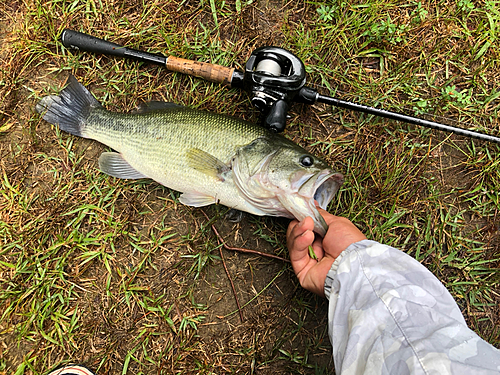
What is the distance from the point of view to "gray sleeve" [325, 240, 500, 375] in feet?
5.21

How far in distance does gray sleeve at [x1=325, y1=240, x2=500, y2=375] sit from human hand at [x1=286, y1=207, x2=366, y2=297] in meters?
0.18

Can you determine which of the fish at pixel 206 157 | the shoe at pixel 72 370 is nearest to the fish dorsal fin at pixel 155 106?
the fish at pixel 206 157

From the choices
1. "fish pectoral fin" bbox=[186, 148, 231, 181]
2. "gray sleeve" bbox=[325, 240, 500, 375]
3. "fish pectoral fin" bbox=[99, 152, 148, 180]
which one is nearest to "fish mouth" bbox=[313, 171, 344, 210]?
"gray sleeve" bbox=[325, 240, 500, 375]

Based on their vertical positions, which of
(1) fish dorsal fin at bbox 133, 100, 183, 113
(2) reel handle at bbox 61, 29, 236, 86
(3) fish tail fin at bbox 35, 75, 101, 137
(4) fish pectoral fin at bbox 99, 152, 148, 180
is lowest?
(4) fish pectoral fin at bbox 99, 152, 148, 180

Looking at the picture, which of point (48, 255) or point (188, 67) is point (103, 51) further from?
point (48, 255)

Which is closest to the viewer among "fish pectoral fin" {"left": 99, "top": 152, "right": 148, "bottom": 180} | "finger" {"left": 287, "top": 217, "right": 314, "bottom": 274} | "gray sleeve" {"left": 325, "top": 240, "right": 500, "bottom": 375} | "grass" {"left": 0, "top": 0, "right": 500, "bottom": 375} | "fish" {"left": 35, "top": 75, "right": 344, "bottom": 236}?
"gray sleeve" {"left": 325, "top": 240, "right": 500, "bottom": 375}

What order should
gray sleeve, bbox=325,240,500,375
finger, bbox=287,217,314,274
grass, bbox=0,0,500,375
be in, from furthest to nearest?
grass, bbox=0,0,500,375 → finger, bbox=287,217,314,274 → gray sleeve, bbox=325,240,500,375

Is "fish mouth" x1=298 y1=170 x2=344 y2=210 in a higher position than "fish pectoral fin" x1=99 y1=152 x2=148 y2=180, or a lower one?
higher

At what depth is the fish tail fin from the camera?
3.00m

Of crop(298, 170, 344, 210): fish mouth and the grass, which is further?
the grass

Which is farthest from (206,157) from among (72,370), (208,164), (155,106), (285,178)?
(72,370)

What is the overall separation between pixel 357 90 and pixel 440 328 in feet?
7.15

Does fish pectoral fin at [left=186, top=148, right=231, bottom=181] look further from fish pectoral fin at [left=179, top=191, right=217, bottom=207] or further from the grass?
the grass

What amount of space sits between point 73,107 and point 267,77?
1795 mm
